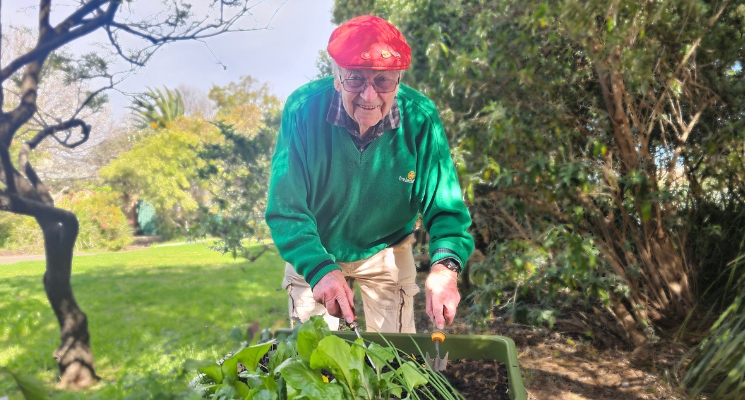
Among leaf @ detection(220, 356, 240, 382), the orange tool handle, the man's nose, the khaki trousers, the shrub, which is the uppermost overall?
the man's nose

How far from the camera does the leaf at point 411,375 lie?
0.84 metres

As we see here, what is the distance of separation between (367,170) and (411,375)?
81 centimetres

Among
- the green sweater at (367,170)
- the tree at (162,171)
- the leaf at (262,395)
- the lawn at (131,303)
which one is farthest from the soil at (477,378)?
the tree at (162,171)

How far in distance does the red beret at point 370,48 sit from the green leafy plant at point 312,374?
2.41 ft

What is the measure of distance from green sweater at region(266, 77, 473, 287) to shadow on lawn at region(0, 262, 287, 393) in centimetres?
297

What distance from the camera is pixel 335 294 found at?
123 cm

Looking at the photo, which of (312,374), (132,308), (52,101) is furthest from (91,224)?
(312,374)

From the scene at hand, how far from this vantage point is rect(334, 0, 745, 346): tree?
291cm

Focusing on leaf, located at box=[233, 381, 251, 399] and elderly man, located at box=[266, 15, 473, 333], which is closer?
leaf, located at box=[233, 381, 251, 399]

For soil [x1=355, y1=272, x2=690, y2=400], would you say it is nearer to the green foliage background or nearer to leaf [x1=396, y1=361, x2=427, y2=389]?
the green foliage background

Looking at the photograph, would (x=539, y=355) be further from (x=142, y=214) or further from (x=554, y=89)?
(x=142, y=214)

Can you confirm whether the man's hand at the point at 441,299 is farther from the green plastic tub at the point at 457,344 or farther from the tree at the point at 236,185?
the tree at the point at 236,185

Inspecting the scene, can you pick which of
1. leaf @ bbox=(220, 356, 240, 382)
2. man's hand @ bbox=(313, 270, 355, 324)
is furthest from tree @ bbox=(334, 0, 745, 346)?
leaf @ bbox=(220, 356, 240, 382)

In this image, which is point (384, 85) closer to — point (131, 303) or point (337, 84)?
point (337, 84)
